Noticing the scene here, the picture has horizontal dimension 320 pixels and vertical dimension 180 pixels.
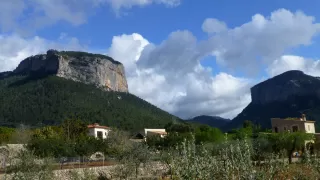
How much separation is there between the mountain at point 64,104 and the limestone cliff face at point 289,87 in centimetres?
6538

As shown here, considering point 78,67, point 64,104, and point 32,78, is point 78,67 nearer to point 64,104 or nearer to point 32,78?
point 32,78

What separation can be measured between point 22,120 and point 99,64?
65955 millimetres

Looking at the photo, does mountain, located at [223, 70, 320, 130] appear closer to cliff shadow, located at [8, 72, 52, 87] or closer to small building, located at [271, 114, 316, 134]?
small building, located at [271, 114, 316, 134]

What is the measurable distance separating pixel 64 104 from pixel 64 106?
932 millimetres

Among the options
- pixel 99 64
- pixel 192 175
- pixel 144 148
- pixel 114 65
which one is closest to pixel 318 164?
pixel 192 175

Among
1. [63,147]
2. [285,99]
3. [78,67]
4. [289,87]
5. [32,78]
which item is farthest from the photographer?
[289,87]

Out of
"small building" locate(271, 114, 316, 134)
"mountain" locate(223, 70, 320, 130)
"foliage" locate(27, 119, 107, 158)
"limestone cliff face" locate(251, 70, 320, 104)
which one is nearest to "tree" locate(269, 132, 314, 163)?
"foliage" locate(27, 119, 107, 158)

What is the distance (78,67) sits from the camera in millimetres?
156750

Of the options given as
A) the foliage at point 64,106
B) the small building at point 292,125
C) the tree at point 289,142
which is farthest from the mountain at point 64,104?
the tree at point 289,142

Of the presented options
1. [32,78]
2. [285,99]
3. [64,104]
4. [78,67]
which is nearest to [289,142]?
[64,104]

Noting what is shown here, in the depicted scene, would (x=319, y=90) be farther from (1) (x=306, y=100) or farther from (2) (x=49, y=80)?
(2) (x=49, y=80)

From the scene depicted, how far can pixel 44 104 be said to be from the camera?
366 ft

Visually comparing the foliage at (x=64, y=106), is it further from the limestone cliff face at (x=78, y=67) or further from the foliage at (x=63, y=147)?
the foliage at (x=63, y=147)

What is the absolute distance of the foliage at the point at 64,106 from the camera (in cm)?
10675
